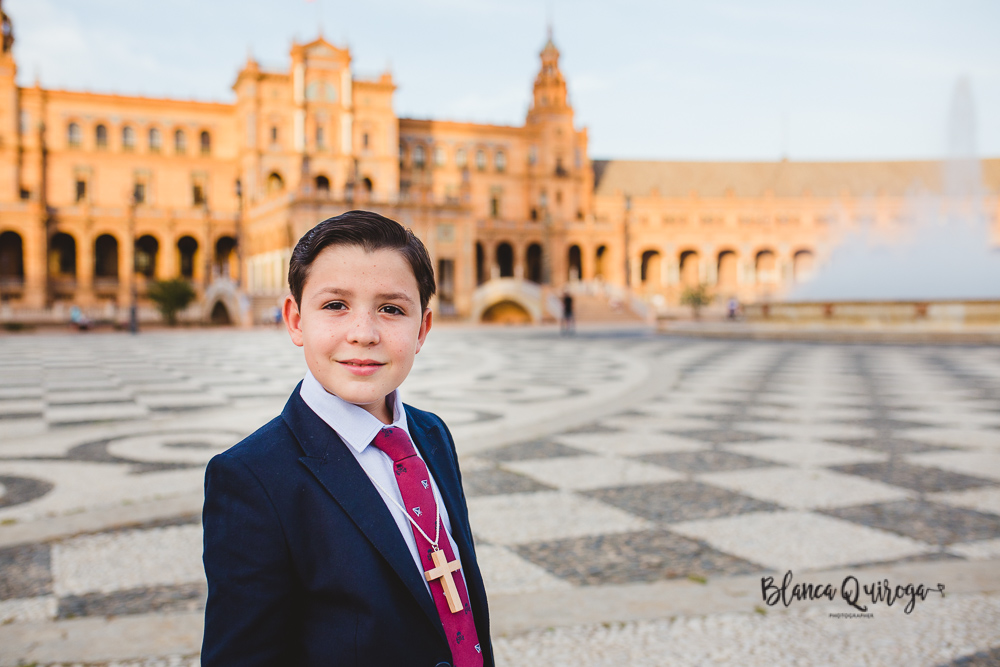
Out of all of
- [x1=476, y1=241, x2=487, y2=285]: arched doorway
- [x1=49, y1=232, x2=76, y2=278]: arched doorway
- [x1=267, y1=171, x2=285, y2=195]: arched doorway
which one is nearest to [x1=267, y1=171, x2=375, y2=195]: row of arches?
[x1=267, y1=171, x2=285, y2=195]: arched doorway

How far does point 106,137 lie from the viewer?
52375 mm

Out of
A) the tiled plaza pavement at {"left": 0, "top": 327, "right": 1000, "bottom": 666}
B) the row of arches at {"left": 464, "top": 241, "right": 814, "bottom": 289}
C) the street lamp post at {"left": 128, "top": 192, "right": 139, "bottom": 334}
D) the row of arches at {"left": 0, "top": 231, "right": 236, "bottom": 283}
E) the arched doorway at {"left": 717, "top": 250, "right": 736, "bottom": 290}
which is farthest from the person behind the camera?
the arched doorway at {"left": 717, "top": 250, "right": 736, "bottom": 290}

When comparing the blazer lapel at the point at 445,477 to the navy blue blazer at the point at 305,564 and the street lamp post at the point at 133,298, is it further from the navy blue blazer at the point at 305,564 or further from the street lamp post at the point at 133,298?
the street lamp post at the point at 133,298

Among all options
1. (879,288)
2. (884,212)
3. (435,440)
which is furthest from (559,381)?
(884,212)

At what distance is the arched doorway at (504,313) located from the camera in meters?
37.4

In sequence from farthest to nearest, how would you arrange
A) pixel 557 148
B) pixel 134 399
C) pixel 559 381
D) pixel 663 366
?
pixel 557 148 < pixel 663 366 < pixel 559 381 < pixel 134 399

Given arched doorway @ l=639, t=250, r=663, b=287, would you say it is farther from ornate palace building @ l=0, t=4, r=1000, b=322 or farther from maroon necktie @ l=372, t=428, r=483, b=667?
maroon necktie @ l=372, t=428, r=483, b=667

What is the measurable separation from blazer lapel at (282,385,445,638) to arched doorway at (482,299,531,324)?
35866 mm

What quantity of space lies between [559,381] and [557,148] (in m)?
52.3

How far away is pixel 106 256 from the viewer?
168ft

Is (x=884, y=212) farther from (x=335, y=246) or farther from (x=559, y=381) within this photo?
(x=335, y=246)

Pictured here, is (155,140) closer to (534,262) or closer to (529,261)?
(529,261)

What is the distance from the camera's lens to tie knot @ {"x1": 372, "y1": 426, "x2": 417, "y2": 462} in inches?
56.6

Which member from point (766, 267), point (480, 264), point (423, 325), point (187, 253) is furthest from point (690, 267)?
point (423, 325)
